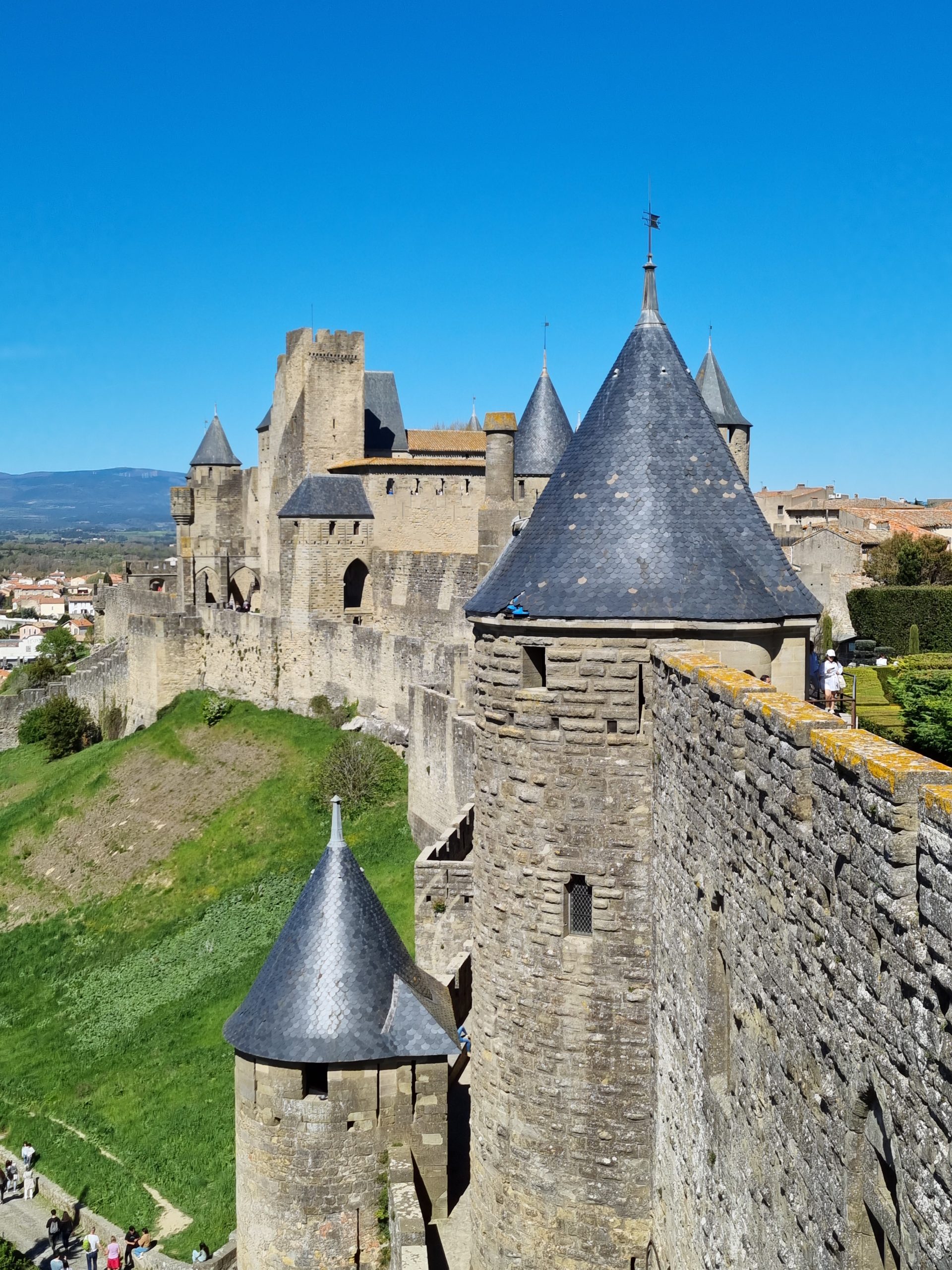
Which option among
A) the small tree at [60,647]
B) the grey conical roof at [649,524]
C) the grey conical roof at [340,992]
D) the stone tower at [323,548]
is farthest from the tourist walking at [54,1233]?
the small tree at [60,647]

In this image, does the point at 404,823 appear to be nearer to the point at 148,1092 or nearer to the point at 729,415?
the point at 148,1092

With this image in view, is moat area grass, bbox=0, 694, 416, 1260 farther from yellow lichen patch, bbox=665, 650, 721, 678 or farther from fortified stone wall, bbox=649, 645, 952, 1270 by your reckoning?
yellow lichen patch, bbox=665, 650, 721, 678

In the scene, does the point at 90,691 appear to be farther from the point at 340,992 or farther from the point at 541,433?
the point at 340,992

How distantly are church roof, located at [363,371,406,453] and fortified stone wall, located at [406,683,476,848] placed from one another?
64.3 ft

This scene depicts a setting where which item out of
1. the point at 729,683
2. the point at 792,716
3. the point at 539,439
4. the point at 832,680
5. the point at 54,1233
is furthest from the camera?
the point at 539,439

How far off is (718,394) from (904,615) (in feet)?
27.8

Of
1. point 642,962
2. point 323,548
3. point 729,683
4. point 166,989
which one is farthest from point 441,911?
point 323,548

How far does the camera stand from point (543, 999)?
8836mm

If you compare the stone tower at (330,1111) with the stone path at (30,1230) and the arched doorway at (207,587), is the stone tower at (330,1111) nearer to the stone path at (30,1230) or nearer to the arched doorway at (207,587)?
the stone path at (30,1230)

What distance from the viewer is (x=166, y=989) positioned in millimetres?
26422

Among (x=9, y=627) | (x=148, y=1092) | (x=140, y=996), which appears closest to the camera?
(x=148, y=1092)

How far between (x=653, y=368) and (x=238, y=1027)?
22.4 feet

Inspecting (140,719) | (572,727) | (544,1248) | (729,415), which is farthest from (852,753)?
(140,719)

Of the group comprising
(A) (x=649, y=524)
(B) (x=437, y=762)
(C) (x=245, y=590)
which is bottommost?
(B) (x=437, y=762)
